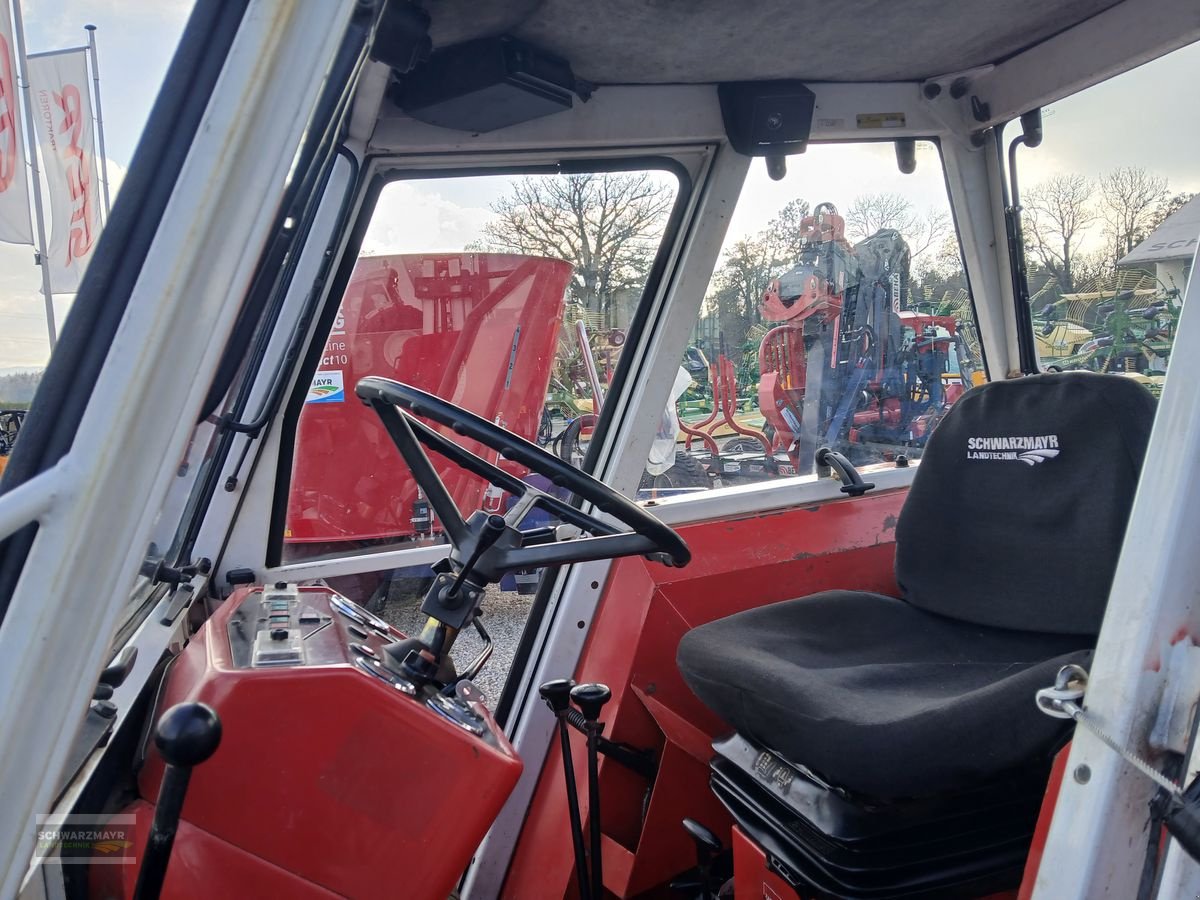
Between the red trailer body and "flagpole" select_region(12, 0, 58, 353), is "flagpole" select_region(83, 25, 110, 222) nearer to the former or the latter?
"flagpole" select_region(12, 0, 58, 353)

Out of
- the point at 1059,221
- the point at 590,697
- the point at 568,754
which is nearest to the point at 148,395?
the point at 590,697

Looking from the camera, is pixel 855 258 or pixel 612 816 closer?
pixel 612 816

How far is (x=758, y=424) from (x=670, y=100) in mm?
739

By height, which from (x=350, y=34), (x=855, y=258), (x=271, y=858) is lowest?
(x=271, y=858)

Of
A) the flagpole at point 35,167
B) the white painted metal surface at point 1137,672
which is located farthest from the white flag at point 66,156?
the white painted metal surface at point 1137,672

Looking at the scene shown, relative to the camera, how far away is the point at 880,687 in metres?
1.40

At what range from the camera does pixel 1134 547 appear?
84 cm

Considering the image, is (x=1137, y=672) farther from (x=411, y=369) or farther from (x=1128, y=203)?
(x=411, y=369)

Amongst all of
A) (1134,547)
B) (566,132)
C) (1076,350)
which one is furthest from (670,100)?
(1134,547)

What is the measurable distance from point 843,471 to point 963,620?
585mm

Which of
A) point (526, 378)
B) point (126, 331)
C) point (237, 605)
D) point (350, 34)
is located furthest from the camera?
point (526, 378)

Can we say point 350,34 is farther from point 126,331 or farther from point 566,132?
point 566,132

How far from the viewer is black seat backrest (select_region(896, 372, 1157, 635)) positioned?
143 centimetres
